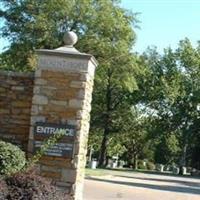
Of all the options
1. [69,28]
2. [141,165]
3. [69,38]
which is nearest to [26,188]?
[69,38]

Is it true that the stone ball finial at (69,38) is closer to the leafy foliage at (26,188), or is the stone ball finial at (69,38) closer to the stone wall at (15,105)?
the stone wall at (15,105)

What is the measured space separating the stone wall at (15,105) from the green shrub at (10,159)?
1369mm

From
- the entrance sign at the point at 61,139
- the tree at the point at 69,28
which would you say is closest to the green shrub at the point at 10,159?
the entrance sign at the point at 61,139

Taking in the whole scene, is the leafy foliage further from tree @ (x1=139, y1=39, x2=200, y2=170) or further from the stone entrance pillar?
tree @ (x1=139, y1=39, x2=200, y2=170)

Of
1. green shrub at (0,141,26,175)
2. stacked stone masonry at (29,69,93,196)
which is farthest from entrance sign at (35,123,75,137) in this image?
green shrub at (0,141,26,175)

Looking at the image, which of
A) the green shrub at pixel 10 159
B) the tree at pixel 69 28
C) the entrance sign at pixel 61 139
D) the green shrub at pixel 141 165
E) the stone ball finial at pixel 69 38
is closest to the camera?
the green shrub at pixel 10 159

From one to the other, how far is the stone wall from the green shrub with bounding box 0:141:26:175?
137 cm

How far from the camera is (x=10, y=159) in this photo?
42.8 ft

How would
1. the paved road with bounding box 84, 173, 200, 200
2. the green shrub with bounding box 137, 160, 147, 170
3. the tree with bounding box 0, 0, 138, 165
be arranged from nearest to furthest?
1. the paved road with bounding box 84, 173, 200, 200
2. the tree with bounding box 0, 0, 138, 165
3. the green shrub with bounding box 137, 160, 147, 170

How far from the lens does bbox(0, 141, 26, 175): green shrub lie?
1283 centimetres

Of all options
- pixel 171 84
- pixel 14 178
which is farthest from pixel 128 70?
pixel 14 178

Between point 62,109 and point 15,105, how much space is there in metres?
1.38

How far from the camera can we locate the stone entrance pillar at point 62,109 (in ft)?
45.8

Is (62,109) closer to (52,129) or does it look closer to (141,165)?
(52,129)
